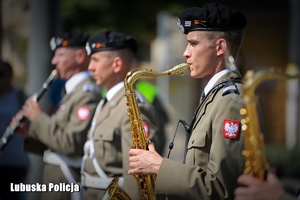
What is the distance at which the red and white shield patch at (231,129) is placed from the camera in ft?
11.4

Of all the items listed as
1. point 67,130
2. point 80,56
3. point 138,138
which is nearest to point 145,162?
point 138,138

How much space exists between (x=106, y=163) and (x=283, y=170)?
6517 millimetres

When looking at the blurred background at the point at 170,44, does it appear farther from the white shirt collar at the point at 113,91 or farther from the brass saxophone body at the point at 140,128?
the brass saxophone body at the point at 140,128

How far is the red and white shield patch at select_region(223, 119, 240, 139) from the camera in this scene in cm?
346

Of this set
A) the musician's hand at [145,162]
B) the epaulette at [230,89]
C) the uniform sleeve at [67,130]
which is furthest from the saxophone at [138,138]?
the uniform sleeve at [67,130]

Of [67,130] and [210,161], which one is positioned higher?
[67,130]

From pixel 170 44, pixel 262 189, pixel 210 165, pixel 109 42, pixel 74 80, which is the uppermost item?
pixel 170 44

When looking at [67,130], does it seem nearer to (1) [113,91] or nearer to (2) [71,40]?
(1) [113,91]

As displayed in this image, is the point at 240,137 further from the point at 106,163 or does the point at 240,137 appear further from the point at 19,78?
the point at 19,78

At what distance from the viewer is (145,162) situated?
3715 millimetres

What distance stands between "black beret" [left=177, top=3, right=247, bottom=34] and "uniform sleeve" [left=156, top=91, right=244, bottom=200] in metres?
0.45

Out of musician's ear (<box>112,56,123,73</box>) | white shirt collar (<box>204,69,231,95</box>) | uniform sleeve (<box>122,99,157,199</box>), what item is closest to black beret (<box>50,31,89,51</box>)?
musician's ear (<box>112,56,123,73</box>)

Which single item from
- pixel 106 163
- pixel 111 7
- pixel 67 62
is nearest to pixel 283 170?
pixel 111 7

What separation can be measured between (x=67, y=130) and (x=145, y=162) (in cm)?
210
